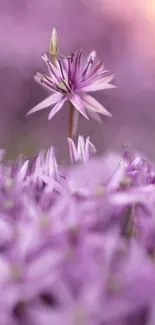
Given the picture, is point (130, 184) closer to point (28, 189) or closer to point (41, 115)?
point (28, 189)

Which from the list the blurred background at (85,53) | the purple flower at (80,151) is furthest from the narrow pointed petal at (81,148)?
the blurred background at (85,53)

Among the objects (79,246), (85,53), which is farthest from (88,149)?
(85,53)

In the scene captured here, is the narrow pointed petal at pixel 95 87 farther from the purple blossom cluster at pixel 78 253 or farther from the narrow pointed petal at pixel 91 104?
the purple blossom cluster at pixel 78 253

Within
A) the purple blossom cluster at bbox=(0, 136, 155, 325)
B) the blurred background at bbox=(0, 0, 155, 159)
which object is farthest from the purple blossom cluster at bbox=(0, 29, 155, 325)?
the blurred background at bbox=(0, 0, 155, 159)

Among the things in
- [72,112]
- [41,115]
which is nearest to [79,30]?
[41,115]

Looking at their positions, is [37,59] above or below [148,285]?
above

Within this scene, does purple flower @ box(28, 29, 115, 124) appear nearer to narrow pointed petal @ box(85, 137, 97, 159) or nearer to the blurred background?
narrow pointed petal @ box(85, 137, 97, 159)
